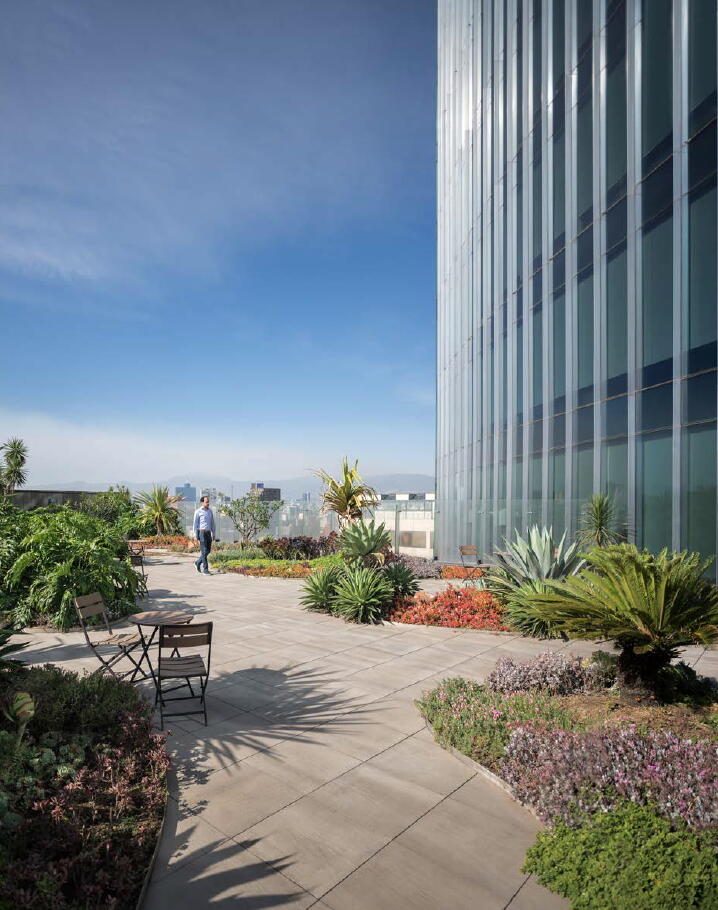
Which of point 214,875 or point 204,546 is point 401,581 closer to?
point 204,546

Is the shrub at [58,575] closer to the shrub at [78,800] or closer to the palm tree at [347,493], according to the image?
the shrub at [78,800]

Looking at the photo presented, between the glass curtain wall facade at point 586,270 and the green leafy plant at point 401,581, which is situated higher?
the glass curtain wall facade at point 586,270

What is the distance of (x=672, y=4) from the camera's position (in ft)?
37.6

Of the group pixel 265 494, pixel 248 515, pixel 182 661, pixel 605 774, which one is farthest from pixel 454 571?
pixel 265 494

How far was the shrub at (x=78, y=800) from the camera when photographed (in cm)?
299

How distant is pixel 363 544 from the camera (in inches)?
486

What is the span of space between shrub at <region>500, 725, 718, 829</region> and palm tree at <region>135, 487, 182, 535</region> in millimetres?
28808

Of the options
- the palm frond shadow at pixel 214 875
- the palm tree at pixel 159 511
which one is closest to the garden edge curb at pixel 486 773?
the palm frond shadow at pixel 214 875

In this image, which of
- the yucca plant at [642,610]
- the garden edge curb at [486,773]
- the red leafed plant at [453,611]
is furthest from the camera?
the red leafed plant at [453,611]

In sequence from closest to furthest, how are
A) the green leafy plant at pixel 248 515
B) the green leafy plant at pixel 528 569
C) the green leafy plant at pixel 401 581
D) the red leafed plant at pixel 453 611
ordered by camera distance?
the green leafy plant at pixel 528 569 → the red leafed plant at pixel 453 611 → the green leafy plant at pixel 401 581 → the green leafy plant at pixel 248 515

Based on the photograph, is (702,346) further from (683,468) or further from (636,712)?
(636,712)

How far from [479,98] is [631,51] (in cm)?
1164

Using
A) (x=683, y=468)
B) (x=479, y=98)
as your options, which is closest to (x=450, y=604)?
(x=683, y=468)

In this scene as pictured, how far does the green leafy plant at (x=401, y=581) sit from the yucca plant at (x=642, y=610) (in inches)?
238
